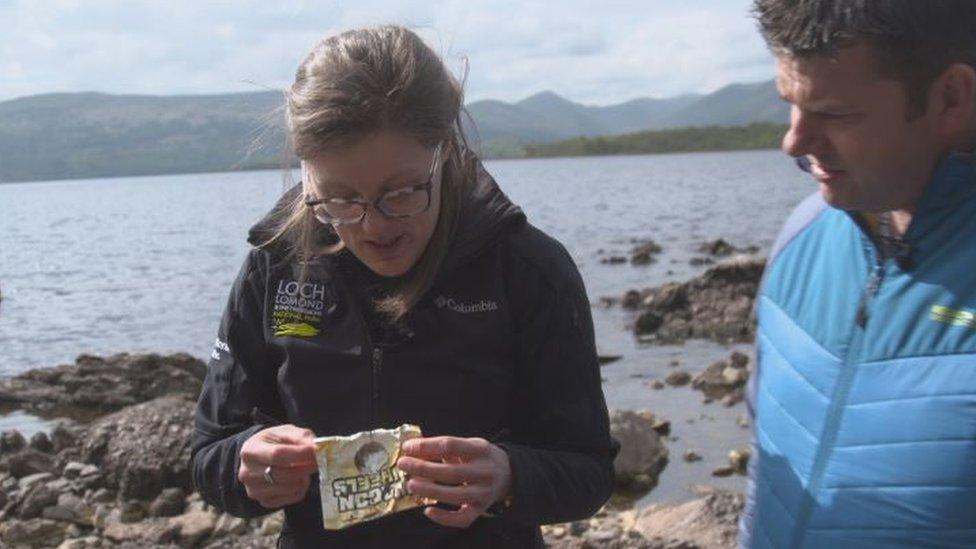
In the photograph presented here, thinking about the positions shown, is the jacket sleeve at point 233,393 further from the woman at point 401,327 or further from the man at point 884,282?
the man at point 884,282

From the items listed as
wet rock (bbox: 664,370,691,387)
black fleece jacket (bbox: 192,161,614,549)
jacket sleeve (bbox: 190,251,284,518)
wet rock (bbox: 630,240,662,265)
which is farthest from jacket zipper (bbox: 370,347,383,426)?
wet rock (bbox: 630,240,662,265)

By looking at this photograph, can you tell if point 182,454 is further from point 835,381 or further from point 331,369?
point 835,381

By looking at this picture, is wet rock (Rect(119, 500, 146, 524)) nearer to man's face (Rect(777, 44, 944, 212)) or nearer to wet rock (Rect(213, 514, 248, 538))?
wet rock (Rect(213, 514, 248, 538))

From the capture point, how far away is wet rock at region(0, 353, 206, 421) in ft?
50.1

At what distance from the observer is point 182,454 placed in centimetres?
1039

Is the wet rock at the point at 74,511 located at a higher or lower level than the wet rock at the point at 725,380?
higher

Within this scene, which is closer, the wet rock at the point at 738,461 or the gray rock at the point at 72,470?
the wet rock at the point at 738,461

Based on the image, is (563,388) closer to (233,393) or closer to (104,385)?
(233,393)

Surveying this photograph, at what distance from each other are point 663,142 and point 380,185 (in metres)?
175

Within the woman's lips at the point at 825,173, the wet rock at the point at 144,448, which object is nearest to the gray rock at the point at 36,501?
the wet rock at the point at 144,448

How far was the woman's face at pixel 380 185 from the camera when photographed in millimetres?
2955

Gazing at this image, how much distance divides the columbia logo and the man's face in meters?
0.89

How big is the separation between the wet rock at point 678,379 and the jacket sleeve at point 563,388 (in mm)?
10875

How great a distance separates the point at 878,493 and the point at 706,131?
179 meters
